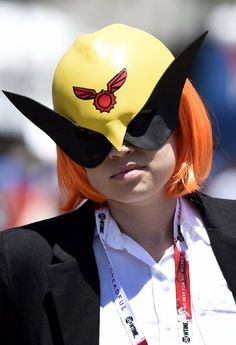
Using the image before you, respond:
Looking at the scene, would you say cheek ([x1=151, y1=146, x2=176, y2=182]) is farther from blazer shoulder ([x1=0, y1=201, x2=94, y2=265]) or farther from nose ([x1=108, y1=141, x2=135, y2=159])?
blazer shoulder ([x1=0, y1=201, x2=94, y2=265])

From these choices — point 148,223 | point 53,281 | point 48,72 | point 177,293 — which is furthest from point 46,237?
A: point 48,72

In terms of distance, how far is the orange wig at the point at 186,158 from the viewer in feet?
7.10

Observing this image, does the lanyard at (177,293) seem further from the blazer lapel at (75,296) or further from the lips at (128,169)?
the lips at (128,169)

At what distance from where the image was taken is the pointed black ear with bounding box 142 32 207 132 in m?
2.08

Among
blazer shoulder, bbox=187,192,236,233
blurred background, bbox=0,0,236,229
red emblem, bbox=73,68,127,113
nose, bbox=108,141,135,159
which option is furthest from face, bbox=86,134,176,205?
blurred background, bbox=0,0,236,229

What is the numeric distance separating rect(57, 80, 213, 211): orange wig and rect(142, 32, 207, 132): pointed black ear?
0.19 ft

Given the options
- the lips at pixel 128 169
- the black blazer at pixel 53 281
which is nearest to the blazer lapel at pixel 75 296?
the black blazer at pixel 53 281

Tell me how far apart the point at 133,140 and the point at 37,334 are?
0.57 m

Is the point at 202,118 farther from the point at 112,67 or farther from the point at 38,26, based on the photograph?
the point at 38,26

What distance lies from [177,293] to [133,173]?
0.35 meters

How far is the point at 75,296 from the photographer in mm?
2139

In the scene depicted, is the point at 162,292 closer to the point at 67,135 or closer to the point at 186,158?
the point at 186,158

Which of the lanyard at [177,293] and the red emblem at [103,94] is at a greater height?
the red emblem at [103,94]

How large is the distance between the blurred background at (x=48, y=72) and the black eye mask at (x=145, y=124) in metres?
3.95
